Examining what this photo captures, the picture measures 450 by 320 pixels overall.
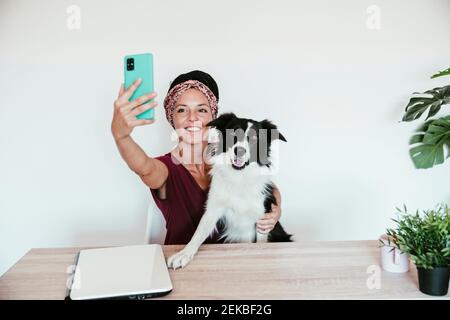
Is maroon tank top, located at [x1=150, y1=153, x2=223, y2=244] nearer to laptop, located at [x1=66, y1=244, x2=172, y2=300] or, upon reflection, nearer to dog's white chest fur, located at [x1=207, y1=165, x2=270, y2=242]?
dog's white chest fur, located at [x1=207, y1=165, x2=270, y2=242]

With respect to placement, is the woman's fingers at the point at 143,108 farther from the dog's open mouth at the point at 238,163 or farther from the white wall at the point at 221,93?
the white wall at the point at 221,93

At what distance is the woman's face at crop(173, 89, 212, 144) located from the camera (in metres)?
1.67

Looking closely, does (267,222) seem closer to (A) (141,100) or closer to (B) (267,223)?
(B) (267,223)

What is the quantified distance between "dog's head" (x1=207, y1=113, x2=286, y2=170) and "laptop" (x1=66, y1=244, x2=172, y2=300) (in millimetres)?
502

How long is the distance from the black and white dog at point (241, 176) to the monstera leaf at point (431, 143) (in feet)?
2.88

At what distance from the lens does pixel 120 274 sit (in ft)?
3.25

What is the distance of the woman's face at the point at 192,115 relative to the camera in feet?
5.49

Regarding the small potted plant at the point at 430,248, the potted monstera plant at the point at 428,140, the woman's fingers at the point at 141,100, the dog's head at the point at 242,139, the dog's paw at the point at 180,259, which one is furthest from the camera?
the potted monstera plant at the point at 428,140

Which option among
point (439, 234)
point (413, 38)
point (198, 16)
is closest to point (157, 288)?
point (439, 234)

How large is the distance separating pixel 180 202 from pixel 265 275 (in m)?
0.72

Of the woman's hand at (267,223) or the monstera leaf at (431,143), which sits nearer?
the woman's hand at (267,223)

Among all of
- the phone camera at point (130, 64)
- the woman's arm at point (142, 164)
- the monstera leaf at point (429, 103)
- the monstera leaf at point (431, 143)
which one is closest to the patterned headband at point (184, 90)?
the woman's arm at point (142, 164)

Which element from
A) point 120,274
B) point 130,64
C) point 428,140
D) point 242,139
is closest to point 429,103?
point 428,140

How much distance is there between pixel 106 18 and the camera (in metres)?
1.94
